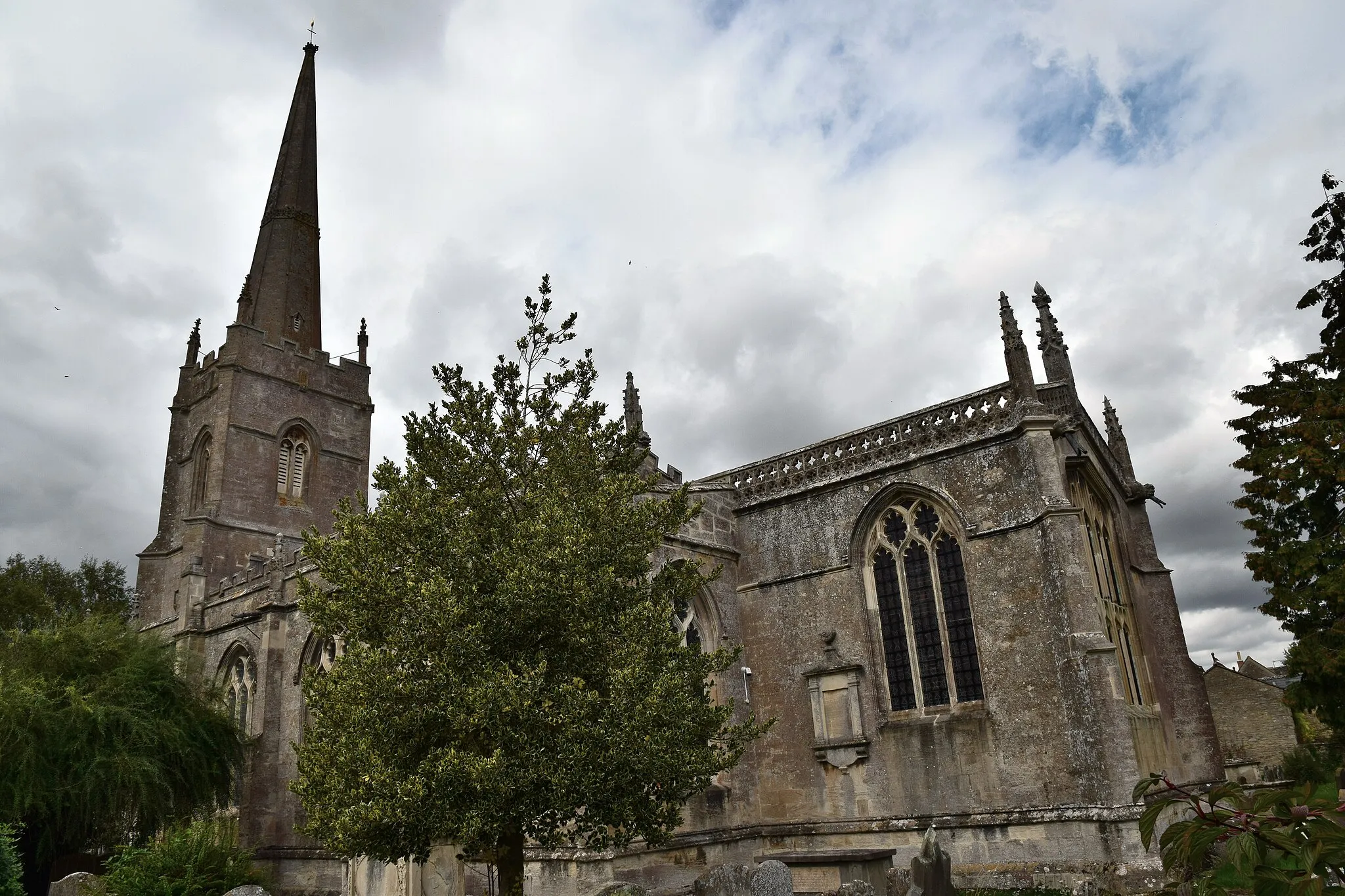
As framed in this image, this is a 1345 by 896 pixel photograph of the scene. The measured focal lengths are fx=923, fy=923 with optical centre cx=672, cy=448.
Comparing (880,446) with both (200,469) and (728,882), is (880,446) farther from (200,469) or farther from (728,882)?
(200,469)

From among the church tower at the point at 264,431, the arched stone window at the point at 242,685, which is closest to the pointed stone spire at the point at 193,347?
the church tower at the point at 264,431

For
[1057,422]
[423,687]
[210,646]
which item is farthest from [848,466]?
[210,646]

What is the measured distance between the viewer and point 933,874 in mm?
9516

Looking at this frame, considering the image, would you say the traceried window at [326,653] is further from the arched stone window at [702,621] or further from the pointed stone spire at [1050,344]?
the pointed stone spire at [1050,344]

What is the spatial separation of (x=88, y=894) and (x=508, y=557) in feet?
29.1

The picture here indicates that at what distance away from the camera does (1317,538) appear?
15.3 meters

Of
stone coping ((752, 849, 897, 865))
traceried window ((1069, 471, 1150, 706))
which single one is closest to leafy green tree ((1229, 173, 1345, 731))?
traceried window ((1069, 471, 1150, 706))

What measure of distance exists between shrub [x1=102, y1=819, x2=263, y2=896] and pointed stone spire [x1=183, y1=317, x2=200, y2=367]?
24794mm

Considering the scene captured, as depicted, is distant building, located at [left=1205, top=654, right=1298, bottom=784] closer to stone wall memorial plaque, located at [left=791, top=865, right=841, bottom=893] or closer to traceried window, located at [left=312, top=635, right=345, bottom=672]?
stone wall memorial plaque, located at [left=791, top=865, right=841, bottom=893]

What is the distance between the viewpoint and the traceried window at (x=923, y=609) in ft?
54.2

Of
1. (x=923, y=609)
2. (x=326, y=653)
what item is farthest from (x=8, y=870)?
(x=923, y=609)

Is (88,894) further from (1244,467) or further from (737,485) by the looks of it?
(1244,467)

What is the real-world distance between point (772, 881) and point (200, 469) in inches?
1120

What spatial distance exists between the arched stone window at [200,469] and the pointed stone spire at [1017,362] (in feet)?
85.8
